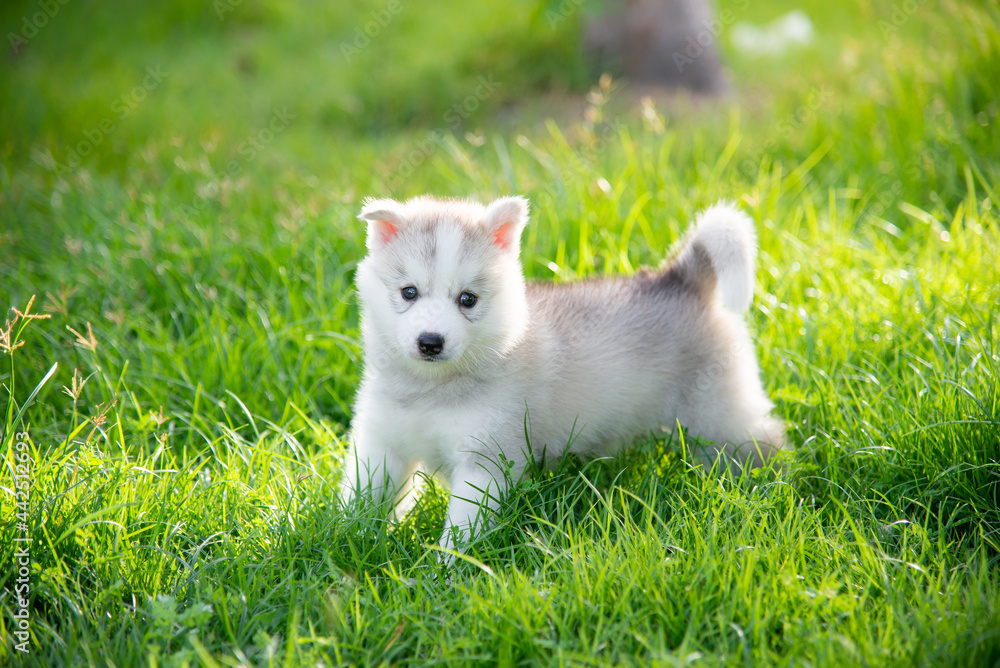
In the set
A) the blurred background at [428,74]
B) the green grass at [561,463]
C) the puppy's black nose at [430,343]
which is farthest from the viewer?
the blurred background at [428,74]

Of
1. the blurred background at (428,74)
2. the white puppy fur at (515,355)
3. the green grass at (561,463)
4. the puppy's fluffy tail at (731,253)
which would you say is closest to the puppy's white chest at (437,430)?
the white puppy fur at (515,355)

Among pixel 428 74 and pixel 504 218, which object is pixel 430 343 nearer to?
pixel 504 218

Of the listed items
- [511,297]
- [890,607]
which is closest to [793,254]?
[511,297]

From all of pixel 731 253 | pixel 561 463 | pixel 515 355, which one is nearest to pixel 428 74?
pixel 731 253

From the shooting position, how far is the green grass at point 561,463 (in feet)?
6.68

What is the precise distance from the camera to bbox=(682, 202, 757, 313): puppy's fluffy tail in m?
2.79

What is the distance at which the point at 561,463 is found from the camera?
2.75 meters

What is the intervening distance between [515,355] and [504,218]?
19.5 inches

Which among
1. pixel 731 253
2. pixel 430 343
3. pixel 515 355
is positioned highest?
pixel 731 253

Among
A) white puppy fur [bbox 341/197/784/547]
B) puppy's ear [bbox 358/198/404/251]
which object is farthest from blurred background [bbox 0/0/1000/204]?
puppy's ear [bbox 358/198/404/251]

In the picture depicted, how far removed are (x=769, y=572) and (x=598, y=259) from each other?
2.25 m

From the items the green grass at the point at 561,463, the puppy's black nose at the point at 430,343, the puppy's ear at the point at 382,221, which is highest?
the puppy's ear at the point at 382,221

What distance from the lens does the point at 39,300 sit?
3.80m

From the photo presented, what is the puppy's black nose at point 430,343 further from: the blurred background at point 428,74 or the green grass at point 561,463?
the blurred background at point 428,74
